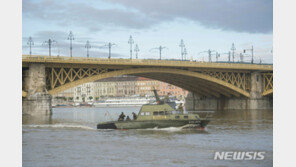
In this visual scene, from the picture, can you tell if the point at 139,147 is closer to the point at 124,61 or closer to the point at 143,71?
the point at 124,61

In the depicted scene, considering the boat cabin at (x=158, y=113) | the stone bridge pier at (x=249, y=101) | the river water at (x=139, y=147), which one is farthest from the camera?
the stone bridge pier at (x=249, y=101)

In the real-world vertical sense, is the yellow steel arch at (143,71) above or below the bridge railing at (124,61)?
below

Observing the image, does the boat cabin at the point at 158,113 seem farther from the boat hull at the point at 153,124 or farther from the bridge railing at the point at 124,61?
the bridge railing at the point at 124,61

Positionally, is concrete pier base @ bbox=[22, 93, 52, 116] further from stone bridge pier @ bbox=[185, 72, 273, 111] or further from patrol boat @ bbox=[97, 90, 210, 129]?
stone bridge pier @ bbox=[185, 72, 273, 111]

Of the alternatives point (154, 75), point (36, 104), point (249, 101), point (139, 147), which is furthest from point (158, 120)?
point (249, 101)

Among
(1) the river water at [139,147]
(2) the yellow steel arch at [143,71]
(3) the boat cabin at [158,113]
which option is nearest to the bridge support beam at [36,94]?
(2) the yellow steel arch at [143,71]

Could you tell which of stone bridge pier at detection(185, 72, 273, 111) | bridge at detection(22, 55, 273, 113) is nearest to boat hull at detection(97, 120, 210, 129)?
bridge at detection(22, 55, 273, 113)

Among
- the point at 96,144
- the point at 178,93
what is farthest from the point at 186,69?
the point at 178,93

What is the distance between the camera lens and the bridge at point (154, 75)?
66.2m

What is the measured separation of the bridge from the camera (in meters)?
66.2

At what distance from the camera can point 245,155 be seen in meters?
25.7

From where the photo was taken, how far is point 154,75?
87125 millimetres

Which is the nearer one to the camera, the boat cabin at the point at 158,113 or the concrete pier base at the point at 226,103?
the boat cabin at the point at 158,113

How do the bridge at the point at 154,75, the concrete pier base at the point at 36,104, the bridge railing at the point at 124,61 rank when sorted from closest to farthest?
1. the concrete pier base at the point at 36,104
2. the bridge railing at the point at 124,61
3. the bridge at the point at 154,75
